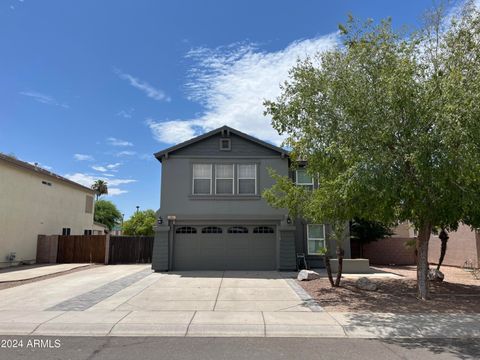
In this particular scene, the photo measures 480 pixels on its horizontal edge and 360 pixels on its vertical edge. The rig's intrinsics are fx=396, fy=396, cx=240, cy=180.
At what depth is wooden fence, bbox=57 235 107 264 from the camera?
77.4ft

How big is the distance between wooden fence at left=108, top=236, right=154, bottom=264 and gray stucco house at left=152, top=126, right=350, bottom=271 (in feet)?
20.0

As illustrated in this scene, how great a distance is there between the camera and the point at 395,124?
973 centimetres

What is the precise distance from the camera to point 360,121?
32.8ft

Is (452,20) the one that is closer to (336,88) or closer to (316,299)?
(336,88)

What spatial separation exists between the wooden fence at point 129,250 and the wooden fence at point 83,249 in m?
0.57

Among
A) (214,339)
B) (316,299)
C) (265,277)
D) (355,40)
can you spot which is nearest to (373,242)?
(265,277)

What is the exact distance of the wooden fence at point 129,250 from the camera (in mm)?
23922

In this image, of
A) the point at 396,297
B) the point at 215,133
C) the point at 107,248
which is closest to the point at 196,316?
the point at 396,297

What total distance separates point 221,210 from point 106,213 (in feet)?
129

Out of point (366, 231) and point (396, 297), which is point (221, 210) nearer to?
point (366, 231)

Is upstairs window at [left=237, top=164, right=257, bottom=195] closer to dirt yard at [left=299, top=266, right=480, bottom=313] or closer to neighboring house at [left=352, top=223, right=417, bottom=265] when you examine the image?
dirt yard at [left=299, top=266, right=480, bottom=313]

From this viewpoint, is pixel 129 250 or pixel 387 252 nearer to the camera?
pixel 387 252

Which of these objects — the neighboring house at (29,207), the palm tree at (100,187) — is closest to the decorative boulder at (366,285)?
the neighboring house at (29,207)

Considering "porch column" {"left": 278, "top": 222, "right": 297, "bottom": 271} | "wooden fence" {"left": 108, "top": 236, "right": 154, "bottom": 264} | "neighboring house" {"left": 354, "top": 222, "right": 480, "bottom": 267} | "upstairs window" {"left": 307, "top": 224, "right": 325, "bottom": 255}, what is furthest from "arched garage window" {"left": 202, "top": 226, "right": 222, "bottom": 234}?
"neighboring house" {"left": 354, "top": 222, "right": 480, "bottom": 267}
